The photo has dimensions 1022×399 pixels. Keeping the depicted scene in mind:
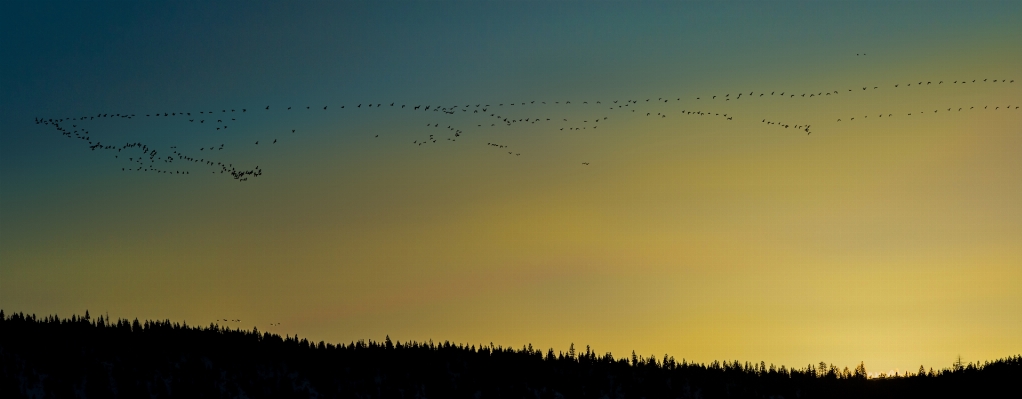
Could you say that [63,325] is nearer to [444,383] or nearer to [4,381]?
[4,381]

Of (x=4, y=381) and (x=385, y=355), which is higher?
(x=385, y=355)

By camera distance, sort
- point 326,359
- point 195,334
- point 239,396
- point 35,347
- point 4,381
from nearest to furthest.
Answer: point 4,381
point 35,347
point 239,396
point 195,334
point 326,359

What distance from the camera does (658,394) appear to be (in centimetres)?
Result: 19962

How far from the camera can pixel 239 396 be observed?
163 m

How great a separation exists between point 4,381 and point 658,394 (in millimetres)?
104478

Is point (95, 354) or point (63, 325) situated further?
point (63, 325)

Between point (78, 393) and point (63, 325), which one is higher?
point (63, 325)

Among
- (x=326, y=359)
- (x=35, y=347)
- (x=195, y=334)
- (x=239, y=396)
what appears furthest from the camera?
(x=326, y=359)

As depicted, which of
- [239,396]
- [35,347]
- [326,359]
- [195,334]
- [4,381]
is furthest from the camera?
[326,359]

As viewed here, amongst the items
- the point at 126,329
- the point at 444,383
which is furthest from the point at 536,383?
the point at 126,329

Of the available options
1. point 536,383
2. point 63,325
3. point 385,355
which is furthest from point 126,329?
point 536,383

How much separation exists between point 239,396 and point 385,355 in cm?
3794

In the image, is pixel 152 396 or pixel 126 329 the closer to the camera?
pixel 152 396

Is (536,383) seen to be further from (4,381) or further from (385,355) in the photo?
(4,381)
